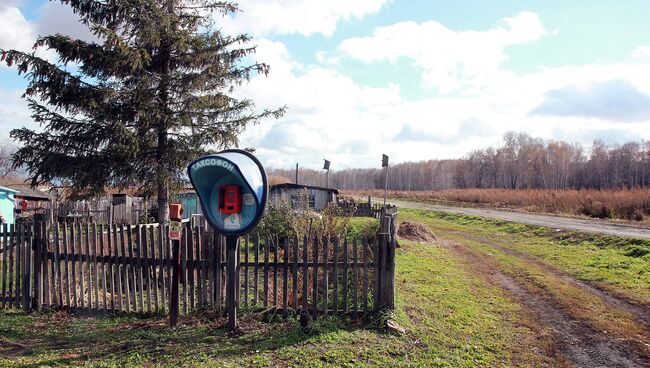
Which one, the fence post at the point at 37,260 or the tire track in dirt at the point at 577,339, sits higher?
the fence post at the point at 37,260

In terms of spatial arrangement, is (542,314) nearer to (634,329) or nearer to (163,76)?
(634,329)

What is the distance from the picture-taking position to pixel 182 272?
20.8ft

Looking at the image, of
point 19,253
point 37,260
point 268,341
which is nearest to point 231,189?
point 268,341

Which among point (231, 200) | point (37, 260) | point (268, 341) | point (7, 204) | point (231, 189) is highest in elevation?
point (231, 189)

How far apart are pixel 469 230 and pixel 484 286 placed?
1556 centimetres

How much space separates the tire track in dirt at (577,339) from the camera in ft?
17.4

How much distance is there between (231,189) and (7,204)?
21469 millimetres

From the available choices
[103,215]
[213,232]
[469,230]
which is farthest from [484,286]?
[103,215]

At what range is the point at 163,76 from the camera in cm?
979

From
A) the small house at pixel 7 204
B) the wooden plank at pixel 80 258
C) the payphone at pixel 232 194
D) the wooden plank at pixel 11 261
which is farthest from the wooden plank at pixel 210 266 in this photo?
the small house at pixel 7 204

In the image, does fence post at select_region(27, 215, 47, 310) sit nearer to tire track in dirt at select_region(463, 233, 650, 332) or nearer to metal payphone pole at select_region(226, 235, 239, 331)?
metal payphone pole at select_region(226, 235, 239, 331)

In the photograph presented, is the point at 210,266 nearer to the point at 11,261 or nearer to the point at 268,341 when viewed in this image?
the point at 268,341

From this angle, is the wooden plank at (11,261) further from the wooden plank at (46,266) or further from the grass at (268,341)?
the wooden plank at (46,266)

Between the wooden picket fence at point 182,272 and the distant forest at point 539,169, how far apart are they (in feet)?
202
